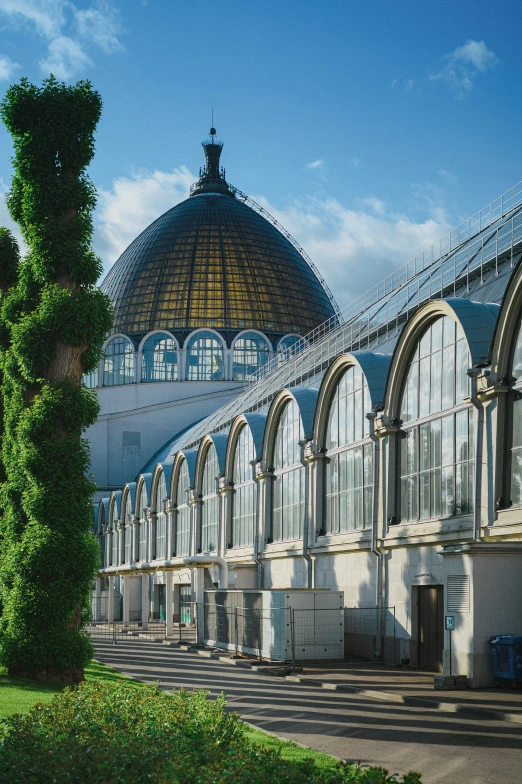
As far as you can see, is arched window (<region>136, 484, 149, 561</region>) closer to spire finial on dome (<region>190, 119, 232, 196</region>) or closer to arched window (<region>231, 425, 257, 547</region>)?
arched window (<region>231, 425, 257, 547</region>)

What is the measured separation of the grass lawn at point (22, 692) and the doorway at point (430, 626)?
8267mm

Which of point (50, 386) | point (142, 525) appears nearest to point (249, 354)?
point (142, 525)

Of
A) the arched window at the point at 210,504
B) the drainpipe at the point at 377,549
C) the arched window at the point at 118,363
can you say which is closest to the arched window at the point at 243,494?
the arched window at the point at 210,504

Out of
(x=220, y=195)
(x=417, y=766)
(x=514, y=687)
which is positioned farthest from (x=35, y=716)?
(x=220, y=195)

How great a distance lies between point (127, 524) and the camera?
7369cm

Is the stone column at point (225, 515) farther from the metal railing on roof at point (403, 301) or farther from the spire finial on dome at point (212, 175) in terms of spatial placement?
the spire finial on dome at point (212, 175)

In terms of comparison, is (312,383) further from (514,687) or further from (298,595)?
(514,687)

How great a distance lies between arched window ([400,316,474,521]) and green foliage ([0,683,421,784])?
47.3ft

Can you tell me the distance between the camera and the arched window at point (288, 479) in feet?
130

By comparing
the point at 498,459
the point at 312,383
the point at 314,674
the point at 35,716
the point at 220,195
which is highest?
the point at 220,195

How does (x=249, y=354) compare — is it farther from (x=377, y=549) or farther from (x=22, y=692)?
(x=22, y=692)

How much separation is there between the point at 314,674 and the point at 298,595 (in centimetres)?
380

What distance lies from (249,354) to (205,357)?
4.16m

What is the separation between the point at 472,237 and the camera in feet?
120
